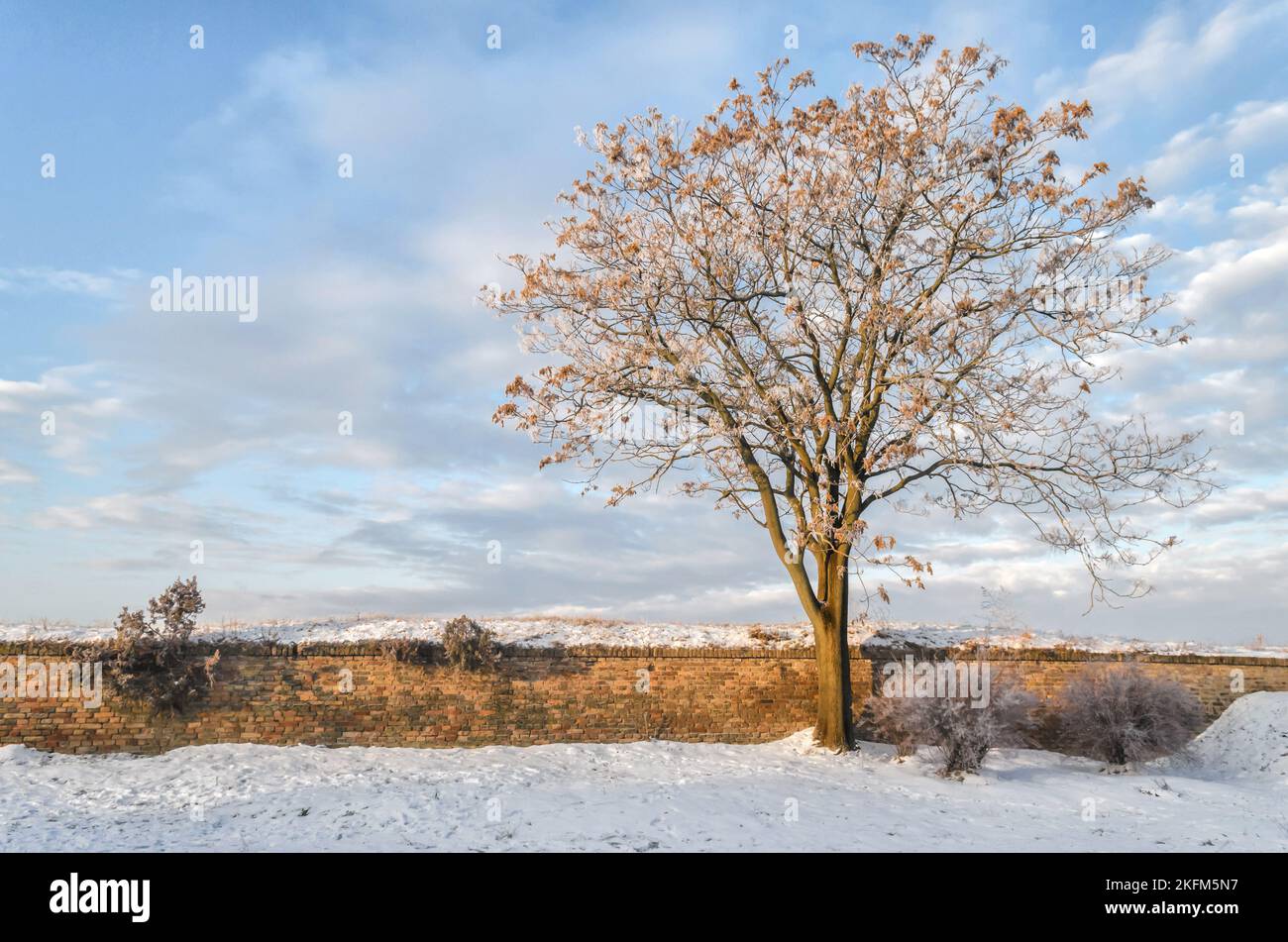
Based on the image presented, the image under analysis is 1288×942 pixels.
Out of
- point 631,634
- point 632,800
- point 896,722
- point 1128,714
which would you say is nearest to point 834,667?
point 896,722

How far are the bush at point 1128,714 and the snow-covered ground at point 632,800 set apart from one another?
477 millimetres

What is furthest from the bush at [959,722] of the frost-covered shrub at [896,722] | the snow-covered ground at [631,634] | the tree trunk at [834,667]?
the snow-covered ground at [631,634]

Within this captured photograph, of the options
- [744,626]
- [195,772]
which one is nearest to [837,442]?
[744,626]

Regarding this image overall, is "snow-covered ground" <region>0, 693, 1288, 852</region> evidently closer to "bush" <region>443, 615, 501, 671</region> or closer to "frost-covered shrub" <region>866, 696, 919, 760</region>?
"frost-covered shrub" <region>866, 696, 919, 760</region>

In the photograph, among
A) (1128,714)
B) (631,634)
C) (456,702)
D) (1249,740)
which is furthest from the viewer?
(631,634)

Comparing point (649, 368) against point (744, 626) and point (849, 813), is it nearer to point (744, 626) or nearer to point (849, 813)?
point (744, 626)

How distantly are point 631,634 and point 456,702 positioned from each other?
3.87 metres

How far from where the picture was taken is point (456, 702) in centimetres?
1689

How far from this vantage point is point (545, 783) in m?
13.2

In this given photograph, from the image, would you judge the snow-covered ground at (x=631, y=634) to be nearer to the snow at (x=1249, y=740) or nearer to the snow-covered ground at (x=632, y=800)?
the snow at (x=1249, y=740)

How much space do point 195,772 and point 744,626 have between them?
11.4 metres

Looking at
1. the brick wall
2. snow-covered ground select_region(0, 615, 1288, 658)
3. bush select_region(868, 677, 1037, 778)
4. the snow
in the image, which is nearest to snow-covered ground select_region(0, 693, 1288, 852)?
the snow

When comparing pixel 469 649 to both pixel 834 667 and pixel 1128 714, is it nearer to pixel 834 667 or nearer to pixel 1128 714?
pixel 834 667

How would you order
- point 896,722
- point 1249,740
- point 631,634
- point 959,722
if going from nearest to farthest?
1. point 959,722
2. point 896,722
3. point 1249,740
4. point 631,634
